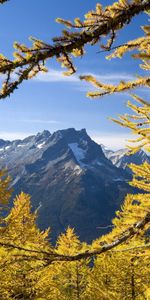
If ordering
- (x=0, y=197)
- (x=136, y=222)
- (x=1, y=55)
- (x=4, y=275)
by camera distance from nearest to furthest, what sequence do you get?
1. (x=1, y=55)
2. (x=136, y=222)
3. (x=4, y=275)
4. (x=0, y=197)

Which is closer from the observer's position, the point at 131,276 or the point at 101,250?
the point at 101,250

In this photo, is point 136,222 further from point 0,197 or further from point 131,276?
point 131,276

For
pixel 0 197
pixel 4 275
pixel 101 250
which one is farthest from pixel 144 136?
pixel 0 197

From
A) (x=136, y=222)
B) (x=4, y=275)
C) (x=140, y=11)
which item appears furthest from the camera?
(x=4, y=275)

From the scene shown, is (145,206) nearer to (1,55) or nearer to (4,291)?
(1,55)

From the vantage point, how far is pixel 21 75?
154 inches

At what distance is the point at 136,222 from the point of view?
555cm

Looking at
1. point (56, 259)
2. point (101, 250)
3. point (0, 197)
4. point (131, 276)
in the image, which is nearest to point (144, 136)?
point (101, 250)

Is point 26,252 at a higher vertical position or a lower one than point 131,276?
lower

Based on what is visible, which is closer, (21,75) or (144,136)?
(21,75)

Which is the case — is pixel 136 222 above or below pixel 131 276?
below

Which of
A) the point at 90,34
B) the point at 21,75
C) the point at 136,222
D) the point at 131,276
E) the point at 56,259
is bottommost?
the point at 56,259

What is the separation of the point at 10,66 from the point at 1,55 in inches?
6.0

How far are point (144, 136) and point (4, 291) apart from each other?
1088 centimetres
